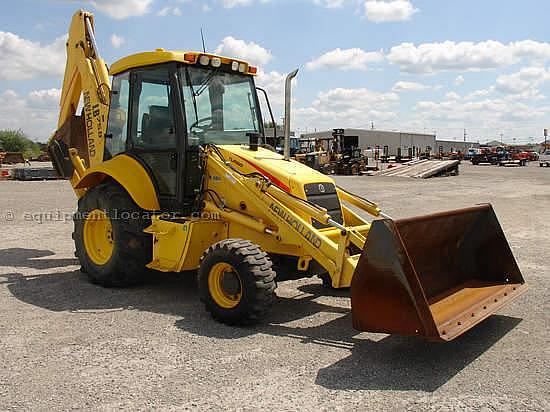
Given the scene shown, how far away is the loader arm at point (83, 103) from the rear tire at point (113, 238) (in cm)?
77

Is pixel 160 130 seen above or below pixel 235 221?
above

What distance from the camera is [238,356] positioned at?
4.69 m

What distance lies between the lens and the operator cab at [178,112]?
637 cm

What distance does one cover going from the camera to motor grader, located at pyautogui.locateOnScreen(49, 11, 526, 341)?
4723mm

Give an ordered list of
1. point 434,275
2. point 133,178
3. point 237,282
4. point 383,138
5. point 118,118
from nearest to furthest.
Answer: point 237,282 < point 434,275 < point 133,178 < point 118,118 < point 383,138

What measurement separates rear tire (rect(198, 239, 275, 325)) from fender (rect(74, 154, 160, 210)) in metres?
1.45

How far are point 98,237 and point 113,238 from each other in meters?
0.57

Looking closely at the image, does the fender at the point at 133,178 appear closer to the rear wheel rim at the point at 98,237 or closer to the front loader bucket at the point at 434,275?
the rear wheel rim at the point at 98,237

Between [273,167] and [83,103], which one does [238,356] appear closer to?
[273,167]

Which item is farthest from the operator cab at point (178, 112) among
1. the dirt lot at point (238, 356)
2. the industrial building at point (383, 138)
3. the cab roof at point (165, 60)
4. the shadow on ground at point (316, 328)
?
the industrial building at point (383, 138)

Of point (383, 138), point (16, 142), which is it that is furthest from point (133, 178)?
point (383, 138)

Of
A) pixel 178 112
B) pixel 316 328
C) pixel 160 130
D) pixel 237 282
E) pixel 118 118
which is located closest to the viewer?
pixel 237 282

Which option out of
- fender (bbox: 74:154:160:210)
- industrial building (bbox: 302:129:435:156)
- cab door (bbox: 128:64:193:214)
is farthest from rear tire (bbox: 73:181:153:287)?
industrial building (bbox: 302:129:435:156)

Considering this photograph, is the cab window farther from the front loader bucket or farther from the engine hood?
the front loader bucket
